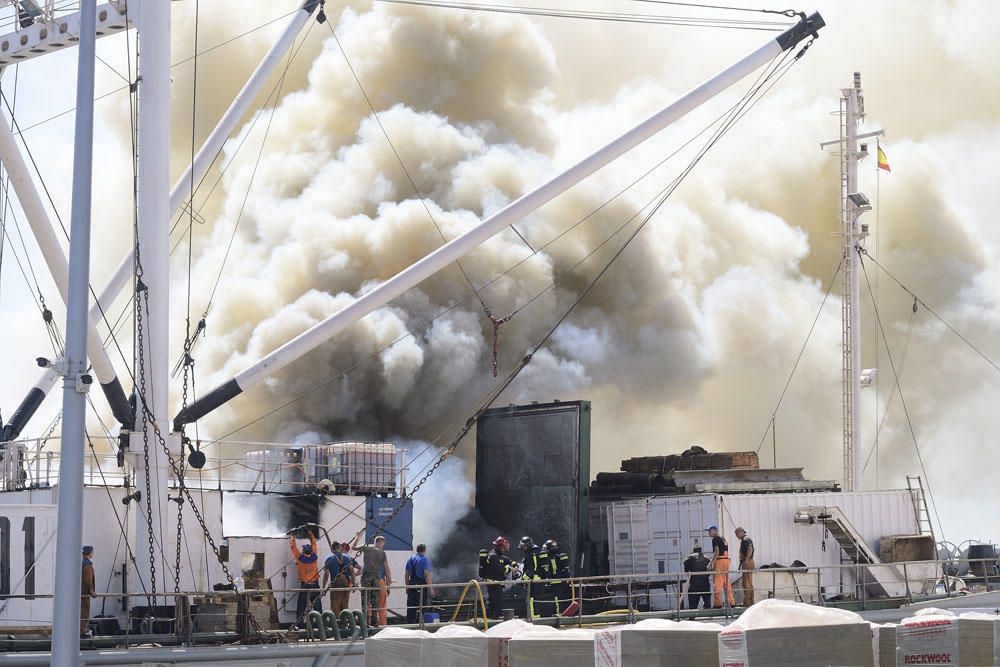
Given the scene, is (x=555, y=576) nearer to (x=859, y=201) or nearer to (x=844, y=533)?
(x=844, y=533)

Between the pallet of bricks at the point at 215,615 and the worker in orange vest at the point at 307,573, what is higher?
the worker in orange vest at the point at 307,573

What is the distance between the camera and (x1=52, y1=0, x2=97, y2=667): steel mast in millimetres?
12656

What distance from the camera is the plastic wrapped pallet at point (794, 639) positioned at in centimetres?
1045

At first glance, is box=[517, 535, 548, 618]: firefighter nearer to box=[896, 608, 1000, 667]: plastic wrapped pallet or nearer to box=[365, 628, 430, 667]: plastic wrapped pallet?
box=[365, 628, 430, 667]: plastic wrapped pallet

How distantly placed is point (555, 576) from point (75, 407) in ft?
31.8

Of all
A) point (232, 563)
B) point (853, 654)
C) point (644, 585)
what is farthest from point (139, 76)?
point (853, 654)

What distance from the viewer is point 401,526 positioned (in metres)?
22.6

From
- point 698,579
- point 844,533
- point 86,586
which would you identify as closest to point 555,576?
point 698,579

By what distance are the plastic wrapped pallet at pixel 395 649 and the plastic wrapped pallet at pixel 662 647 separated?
9.03 ft

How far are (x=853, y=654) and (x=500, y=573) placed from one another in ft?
33.1

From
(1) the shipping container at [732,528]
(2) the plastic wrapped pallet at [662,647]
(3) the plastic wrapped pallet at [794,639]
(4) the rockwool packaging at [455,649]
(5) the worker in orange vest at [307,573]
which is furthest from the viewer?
(1) the shipping container at [732,528]

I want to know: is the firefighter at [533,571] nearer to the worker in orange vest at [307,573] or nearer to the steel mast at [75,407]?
the worker in orange vest at [307,573]

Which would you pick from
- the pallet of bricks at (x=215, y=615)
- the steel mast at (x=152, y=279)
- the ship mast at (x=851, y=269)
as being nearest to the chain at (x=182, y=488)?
the steel mast at (x=152, y=279)

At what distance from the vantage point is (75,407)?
12.9 metres
